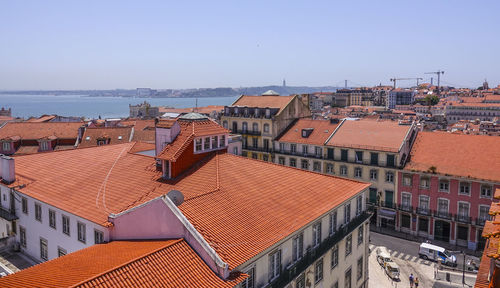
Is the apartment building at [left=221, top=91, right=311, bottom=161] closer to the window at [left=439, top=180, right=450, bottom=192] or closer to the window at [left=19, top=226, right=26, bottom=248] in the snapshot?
the window at [left=439, top=180, right=450, bottom=192]

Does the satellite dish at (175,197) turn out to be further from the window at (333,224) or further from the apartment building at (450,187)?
the apartment building at (450,187)

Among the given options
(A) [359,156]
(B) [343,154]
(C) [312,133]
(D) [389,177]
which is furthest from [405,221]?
Answer: (C) [312,133]

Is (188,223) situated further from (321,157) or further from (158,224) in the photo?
(321,157)

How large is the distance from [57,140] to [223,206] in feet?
162

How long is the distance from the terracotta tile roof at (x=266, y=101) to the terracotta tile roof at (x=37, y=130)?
29661 millimetres

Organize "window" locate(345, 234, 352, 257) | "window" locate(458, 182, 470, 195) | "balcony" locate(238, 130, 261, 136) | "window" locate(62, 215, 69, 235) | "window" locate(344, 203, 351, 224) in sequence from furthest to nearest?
1. "balcony" locate(238, 130, 261, 136)
2. "window" locate(458, 182, 470, 195)
3. "window" locate(345, 234, 352, 257)
4. "window" locate(344, 203, 351, 224)
5. "window" locate(62, 215, 69, 235)

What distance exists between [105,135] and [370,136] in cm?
4041

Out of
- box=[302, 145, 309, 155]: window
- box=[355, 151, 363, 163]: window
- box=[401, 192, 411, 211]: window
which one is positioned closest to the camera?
box=[401, 192, 411, 211]: window

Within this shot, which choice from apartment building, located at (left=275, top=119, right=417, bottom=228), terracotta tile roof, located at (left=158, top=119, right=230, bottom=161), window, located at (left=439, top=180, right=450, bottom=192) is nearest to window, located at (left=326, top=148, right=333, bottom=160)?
apartment building, located at (left=275, top=119, right=417, bottom=228)

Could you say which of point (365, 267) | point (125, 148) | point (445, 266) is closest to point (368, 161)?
point (445, 266)

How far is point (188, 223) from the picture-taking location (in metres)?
19.1

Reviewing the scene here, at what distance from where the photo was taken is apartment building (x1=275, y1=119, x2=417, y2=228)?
53.6 meters

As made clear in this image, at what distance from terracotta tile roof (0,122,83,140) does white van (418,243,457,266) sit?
2080 inches

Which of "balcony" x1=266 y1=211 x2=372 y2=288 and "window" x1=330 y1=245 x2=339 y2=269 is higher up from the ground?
"balcony" x1=266 y1=211 x2=372 y2=288
